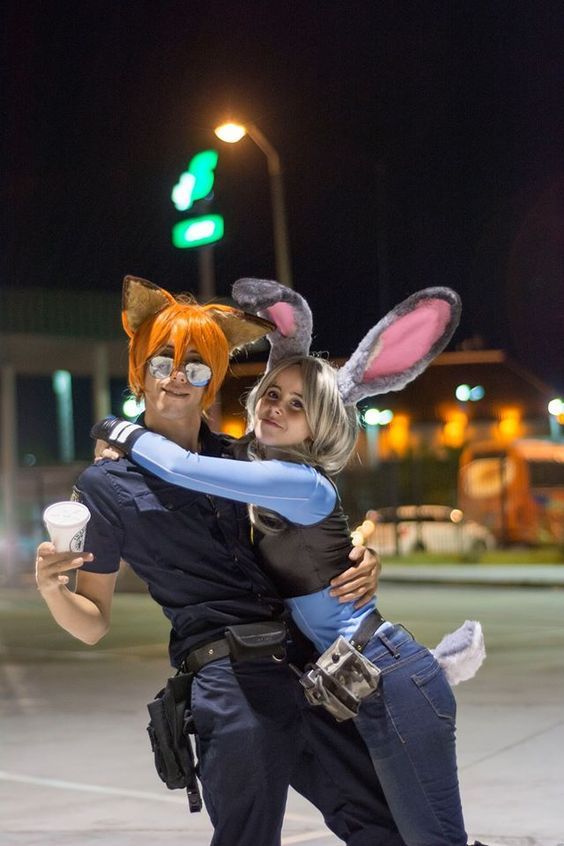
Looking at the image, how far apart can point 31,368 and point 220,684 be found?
32415mm

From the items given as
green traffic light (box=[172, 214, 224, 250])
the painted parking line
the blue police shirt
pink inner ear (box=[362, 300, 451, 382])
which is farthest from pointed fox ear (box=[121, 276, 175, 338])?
green traffic light (box=[172, 214, 224, 250])

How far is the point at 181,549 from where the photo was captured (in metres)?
3.56

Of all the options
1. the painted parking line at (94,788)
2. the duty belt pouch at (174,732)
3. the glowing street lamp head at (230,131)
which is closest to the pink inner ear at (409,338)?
the duty belt pouch at (174,732)

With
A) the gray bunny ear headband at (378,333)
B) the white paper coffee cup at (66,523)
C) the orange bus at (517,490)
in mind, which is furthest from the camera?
the orange bus at (517,490)

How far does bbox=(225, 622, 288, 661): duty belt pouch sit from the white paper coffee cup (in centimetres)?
44

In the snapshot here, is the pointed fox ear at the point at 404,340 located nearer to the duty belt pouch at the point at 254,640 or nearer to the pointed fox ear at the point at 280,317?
the pointed fox ear at the point at 280,317

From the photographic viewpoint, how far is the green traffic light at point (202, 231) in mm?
20906

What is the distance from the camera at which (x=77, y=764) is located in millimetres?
8289

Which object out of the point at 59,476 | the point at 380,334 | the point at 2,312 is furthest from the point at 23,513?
the point at 380,334

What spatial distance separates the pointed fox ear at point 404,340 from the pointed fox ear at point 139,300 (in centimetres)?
53

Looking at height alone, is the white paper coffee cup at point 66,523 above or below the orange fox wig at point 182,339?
below

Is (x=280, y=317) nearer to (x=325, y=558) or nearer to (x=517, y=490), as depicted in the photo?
(x=325, y=558)

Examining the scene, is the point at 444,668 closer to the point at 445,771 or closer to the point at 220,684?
the point at 445,771

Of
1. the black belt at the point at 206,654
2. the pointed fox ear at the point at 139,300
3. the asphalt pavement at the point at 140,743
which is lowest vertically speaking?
the asphalt pavement at the point at 140,743
